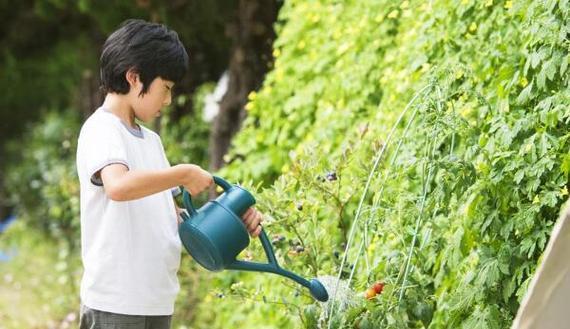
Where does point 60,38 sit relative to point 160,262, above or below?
above

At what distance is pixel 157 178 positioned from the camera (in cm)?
272

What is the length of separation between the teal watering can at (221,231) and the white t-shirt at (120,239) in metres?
0.07

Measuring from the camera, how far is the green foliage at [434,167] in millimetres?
3178

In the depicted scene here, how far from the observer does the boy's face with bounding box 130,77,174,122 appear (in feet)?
9.55

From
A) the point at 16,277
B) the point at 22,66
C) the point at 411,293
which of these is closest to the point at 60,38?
the point at 22,66

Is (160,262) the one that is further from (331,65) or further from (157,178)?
(331,65)

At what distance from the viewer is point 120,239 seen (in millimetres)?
2832

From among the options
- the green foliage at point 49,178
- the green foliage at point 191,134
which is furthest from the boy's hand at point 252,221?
the green foliage at point 49,178

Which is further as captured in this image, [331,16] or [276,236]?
[331,16]

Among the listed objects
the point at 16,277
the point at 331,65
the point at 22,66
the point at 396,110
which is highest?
the point at 22,66

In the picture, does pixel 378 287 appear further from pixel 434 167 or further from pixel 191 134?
pixel 191 134

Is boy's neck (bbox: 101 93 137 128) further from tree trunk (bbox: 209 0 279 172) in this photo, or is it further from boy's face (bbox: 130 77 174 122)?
tree trunk (bbox: 209 0 279 172)

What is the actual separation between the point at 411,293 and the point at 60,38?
7.41m

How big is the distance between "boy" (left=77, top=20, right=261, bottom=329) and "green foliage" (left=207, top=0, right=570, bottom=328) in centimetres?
52
